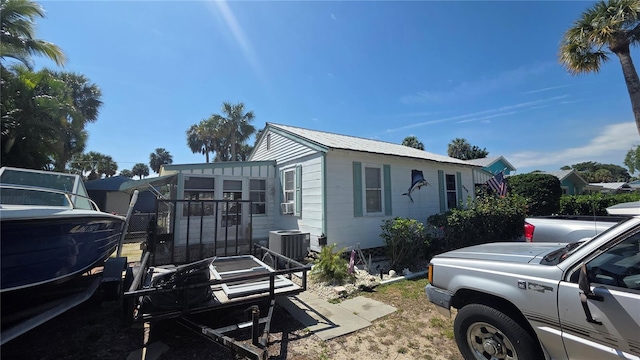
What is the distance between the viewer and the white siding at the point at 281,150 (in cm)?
894

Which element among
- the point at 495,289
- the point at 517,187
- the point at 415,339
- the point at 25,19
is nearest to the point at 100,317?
the point at 415,339

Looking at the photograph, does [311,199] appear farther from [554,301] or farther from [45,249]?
[554,301]

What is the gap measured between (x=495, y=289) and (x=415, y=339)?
1568 mm

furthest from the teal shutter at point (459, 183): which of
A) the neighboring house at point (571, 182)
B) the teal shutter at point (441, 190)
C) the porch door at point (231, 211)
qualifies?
the neighboring house at point (571, 182)

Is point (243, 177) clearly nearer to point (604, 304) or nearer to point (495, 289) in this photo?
point (495, 289)

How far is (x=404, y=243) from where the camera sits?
22.9ft

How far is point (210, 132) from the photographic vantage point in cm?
2664

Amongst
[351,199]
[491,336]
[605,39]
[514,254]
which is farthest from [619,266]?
[605,39]

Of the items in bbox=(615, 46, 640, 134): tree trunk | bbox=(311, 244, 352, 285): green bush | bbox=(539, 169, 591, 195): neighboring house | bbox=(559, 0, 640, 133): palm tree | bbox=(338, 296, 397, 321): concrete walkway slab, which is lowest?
bbox=(338, 296, 397, 321): concrete walkway slab

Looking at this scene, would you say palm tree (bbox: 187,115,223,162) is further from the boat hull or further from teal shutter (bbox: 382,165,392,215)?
the boat hull

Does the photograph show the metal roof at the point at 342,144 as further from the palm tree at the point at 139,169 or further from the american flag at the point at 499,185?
the palm tree at the point at 139,169

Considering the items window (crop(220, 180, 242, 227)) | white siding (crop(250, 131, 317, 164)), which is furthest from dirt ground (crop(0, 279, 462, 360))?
white siding (crop(250, 131, 317, 164))

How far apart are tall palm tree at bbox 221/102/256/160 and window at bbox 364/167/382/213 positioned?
67.4 ft

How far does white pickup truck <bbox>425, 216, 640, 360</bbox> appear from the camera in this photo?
6.22 feet
